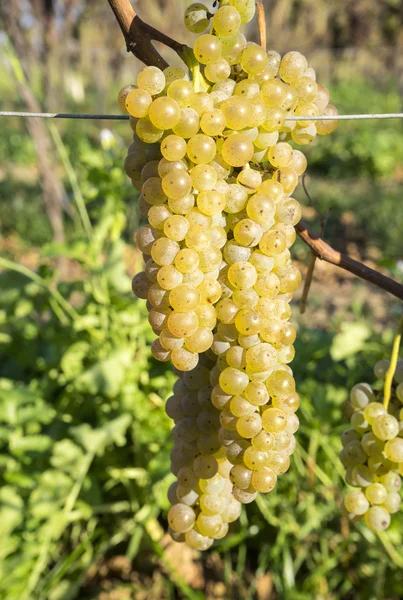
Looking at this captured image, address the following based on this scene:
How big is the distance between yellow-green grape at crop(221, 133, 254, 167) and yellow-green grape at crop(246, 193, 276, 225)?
4 centimetres

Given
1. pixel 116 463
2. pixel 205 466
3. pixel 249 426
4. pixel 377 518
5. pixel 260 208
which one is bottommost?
pixel 116 463

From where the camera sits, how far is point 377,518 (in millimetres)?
757

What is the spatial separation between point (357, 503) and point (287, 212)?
43 centimetres

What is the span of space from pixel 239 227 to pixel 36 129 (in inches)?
89.4

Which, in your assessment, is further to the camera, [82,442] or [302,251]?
[302,251]

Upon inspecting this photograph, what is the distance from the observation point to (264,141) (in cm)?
53

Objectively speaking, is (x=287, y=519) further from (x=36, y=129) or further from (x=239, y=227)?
(x=36, y=129)

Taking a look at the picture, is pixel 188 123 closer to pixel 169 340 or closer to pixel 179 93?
pixel 179 93

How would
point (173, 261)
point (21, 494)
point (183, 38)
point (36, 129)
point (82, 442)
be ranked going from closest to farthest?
point (173, 261) → point (82, 442) → point (21, 494) → point (36, 129) → point (183, 38)

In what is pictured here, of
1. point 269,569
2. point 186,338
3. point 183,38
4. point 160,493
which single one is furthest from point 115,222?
point 183,38

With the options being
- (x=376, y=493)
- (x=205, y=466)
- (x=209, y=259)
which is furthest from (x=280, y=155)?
(x=376, y=493)

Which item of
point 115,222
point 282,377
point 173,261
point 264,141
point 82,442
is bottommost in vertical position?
point 82,442

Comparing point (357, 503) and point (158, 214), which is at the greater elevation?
point (158, 214)

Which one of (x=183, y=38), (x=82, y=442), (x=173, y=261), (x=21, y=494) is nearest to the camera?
(x=173, y=261)
